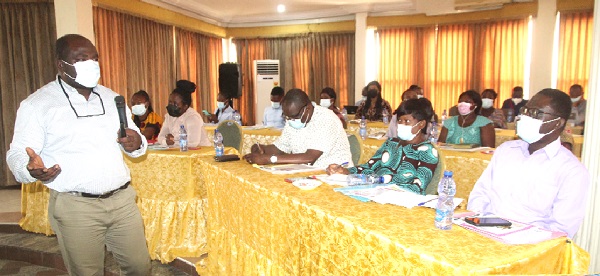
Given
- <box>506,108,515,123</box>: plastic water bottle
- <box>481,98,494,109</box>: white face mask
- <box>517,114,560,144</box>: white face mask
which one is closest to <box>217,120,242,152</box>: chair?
<box>517,114,560,144</box>: white face mask

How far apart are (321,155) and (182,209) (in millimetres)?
1346

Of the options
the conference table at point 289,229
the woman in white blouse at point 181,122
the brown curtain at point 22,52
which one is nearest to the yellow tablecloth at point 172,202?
the conference table at point 289,229

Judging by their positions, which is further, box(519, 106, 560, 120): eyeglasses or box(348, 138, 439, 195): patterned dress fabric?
box(348, 138, 439, 195): patterned dress fabric

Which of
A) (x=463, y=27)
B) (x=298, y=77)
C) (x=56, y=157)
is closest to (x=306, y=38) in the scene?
(x=298, y=77)

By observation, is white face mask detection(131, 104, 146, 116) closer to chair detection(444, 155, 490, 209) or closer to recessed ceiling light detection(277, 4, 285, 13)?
chair detection(444, 155, 490, 209)

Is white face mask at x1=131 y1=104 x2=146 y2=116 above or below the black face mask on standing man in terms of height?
below

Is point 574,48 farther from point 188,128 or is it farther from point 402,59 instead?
point 188,128

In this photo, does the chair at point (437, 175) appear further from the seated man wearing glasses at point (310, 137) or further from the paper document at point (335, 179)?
the seated man wearing glasses at point (310, 137)

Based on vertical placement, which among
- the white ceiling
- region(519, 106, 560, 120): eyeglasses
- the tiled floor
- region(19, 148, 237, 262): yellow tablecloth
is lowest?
the tiled floor

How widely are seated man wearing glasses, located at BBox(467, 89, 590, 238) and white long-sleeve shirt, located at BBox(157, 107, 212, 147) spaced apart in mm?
3091

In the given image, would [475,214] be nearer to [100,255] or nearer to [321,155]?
[321,155]

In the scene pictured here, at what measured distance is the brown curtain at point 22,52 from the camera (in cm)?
595

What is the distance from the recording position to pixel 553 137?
6.36 feet

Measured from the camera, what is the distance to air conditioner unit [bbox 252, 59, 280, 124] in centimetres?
1042
